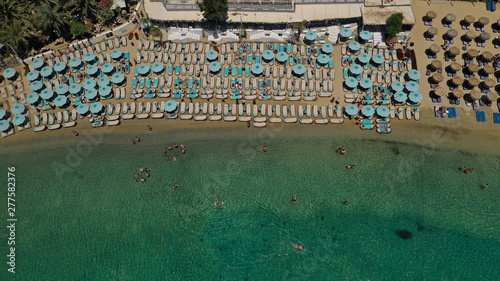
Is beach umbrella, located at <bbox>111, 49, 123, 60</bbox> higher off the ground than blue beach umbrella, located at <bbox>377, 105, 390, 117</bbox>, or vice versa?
beach umbrella, located at <bbox>111, 49, 123, 60</bbox>

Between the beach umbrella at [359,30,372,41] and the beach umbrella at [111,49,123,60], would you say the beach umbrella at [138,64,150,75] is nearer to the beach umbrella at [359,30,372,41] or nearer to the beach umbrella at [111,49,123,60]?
the beach umbrella at [111,49,123,60]

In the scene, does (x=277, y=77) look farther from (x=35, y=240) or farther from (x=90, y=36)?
(x=35, y=240)

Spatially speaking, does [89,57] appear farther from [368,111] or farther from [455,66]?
[455,66]

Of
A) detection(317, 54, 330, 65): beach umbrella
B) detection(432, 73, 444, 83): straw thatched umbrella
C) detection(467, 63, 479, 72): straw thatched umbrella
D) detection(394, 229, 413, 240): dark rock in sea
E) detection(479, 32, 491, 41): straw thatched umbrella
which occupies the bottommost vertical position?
detection(394, 229, 413, 240): dark rock in sea

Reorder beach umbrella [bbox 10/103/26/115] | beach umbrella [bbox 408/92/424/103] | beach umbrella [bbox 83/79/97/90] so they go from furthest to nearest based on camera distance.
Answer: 1. beach umbrella [bbox 83/79/97/90]
2. beach umbrella [bbox 10/103/26/115]
3. beach umbrella [bbox 408/92/424/103]

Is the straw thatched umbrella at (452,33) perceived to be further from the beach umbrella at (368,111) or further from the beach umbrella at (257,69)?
the beach umbrella at (257,69)

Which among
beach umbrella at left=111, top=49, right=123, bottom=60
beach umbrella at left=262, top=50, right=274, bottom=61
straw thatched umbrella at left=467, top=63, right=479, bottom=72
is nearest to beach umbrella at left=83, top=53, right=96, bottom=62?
beach umbrella at left=111, top=49, right=123, bottom=60
